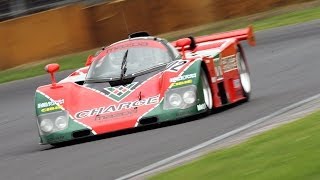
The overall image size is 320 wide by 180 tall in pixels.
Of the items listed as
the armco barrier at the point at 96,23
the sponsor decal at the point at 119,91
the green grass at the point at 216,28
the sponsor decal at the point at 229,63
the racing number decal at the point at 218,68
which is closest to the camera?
the sponsor decal at the point at 119,91

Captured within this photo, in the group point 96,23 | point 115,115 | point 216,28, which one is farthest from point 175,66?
point 216,28

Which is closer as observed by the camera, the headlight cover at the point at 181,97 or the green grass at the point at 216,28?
the headlight cover at the point at 181,97

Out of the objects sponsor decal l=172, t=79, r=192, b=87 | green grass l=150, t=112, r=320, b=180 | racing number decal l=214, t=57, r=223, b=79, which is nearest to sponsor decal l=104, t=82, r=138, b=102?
sponsor decal l=172, t=79, r=192, b=87

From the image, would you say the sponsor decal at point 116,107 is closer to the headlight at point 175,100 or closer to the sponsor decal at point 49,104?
the headlight at point 175,100

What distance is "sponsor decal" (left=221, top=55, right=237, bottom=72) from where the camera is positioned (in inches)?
539

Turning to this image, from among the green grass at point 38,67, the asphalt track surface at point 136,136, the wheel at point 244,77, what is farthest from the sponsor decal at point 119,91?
the green grass at point 38,67

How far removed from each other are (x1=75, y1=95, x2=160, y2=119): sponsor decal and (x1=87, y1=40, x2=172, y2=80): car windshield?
0.83 meters

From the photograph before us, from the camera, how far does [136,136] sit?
11453mm

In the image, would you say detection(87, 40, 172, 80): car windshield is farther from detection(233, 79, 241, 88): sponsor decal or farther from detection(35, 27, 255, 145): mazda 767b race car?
detection(233, 79, 241, 88): sponsor decal

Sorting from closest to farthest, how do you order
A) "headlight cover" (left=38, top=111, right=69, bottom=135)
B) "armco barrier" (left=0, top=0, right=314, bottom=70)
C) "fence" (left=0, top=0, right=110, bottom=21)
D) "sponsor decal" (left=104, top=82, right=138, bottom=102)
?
"headlight cover" (left=38, top=111, right=69, bottom=135), "sponsor decal" (left=104, top=82, right=138, bottom=102), "armco barrier" (left=0, top=0, right=314, bottom=70), "fence" (left=0, top=0, right=110, bottom=21)

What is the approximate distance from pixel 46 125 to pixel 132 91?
43.8 inches

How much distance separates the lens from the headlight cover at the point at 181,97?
1180 centimetres

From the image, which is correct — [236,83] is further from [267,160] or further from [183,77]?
[267,160]

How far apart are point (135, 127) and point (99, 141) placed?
488mm
